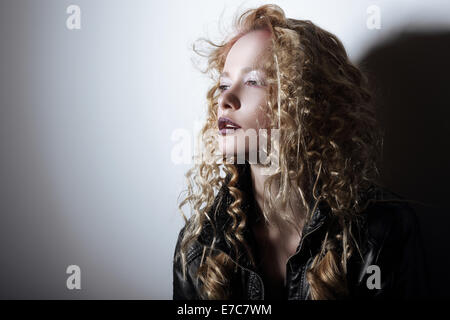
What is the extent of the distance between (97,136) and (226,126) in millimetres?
632

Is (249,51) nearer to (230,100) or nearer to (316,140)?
(230,100)

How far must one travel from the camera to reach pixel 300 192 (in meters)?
1.09

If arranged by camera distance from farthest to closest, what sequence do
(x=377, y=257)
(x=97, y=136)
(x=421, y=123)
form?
(x=97, y=136) → (x=421, y=123) → (x=377, y=257)

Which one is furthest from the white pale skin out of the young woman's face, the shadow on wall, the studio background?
the shadow on wall

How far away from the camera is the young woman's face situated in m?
1.04

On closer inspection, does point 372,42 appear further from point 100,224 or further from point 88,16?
point 100,224

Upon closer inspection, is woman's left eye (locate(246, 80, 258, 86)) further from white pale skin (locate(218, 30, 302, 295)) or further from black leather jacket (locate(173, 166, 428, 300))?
black leather jacket (locate(173, 166, 428, 300))

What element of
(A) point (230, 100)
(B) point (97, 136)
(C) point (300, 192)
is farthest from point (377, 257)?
(B) point (97, 136)

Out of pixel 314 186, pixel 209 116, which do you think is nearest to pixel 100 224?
pixel 209 116

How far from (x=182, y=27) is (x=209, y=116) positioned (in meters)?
0.36

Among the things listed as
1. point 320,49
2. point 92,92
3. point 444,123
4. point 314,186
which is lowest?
point 314,186

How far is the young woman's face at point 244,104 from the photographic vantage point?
1.04 m

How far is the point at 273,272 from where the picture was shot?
3.76ft

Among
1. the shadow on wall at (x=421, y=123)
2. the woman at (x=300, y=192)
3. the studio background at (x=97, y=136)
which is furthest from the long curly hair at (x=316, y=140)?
the studio background at (x=97, y=136)
